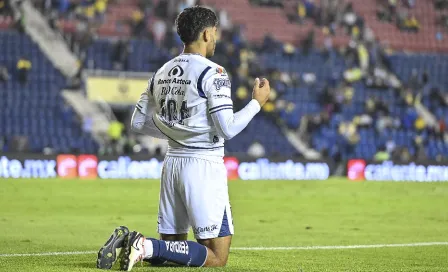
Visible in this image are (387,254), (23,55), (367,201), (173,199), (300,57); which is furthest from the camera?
(300,57)

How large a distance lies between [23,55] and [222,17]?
24.4 ft

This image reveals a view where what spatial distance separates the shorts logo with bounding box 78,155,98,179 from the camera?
968 inches

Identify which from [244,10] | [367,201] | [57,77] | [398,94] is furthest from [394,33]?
[367,201]

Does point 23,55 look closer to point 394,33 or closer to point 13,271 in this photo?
point 394,33

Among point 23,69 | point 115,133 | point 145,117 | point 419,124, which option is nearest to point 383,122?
point 419,124

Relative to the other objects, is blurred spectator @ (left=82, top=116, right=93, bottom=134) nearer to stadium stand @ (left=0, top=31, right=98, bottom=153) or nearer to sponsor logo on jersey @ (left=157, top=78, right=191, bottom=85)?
stadium stand @ (left=0, top=31, right=98, bottom=153)

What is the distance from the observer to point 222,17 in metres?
32.8

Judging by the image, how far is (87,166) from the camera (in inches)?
974

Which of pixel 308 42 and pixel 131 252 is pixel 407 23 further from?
pixel 131 252

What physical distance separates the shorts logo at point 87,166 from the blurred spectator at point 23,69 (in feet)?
16.4

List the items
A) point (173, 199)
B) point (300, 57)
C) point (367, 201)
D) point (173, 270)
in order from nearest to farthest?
point (173, 270) < point (173, 199) < point (367, 201) < point (300, 57)

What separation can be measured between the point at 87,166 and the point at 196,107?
17600mm

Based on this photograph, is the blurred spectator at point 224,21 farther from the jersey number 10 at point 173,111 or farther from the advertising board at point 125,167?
the jersey number 10 at point 173,111

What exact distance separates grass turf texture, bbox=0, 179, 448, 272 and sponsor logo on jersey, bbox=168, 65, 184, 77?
5.14 feet
